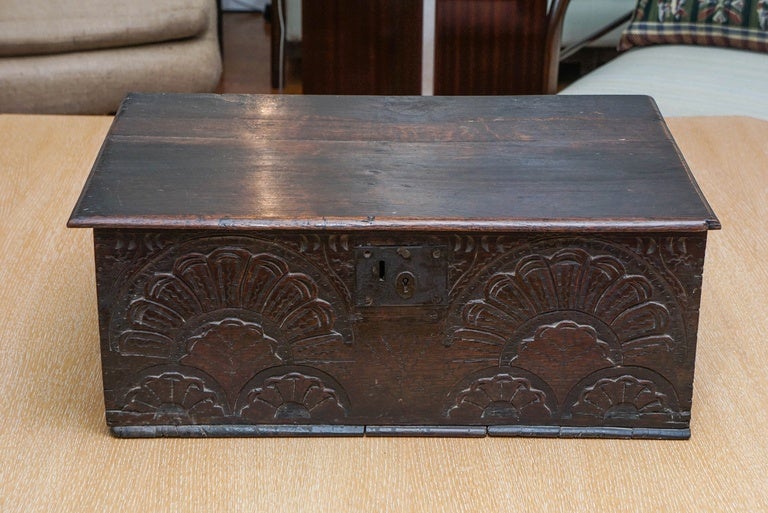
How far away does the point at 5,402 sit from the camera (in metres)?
1.25

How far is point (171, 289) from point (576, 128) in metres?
0.51

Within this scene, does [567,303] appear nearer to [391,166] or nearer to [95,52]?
[391,166]

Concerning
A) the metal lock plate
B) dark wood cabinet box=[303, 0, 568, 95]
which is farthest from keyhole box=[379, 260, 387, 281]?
dark wood cabinet box=[303, 0, 568, 95]

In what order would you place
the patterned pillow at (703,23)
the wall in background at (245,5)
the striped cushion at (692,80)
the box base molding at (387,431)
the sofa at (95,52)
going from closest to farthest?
the box base molding at (387,431) → the striped cushion at (692,80) → the patterned pillow at (703,23) → the sofa at (95,52) → the wall in background at (245,5)

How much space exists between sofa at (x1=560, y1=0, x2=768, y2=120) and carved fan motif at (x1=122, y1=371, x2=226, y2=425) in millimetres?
1236

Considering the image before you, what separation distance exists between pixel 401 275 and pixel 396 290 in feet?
0.07

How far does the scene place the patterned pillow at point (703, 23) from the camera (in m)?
2.40

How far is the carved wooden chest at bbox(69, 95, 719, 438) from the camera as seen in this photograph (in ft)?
3.63

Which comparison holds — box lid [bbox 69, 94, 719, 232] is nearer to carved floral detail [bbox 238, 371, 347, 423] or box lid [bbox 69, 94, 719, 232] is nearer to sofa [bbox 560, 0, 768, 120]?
carved floral detail [bbox 238, 371, 347, 423]

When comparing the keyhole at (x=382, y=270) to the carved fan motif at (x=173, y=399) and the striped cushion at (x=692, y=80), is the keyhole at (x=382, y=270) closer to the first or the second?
the carved fan motif at (x=173, y=399)

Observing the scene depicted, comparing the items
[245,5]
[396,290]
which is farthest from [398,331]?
[245,5]

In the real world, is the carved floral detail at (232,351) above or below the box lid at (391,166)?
below

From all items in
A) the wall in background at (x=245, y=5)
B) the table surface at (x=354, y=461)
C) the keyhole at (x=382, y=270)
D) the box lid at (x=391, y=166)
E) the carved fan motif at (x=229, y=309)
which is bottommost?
the wall in background at (x=245, y=5)

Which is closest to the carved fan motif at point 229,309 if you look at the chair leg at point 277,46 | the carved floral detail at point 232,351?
the carved floral detail at point 232,351
